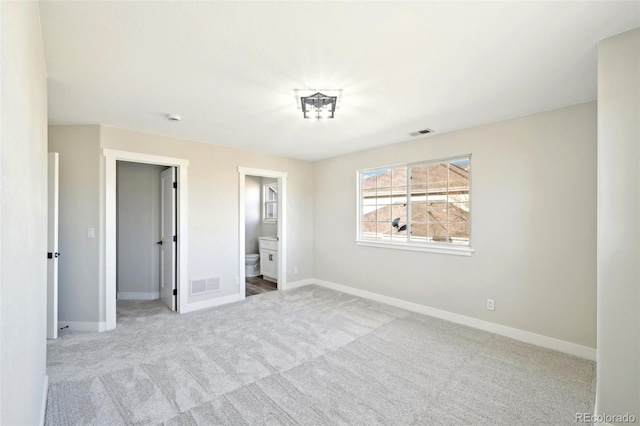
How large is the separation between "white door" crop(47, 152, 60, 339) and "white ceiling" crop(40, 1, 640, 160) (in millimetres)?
598

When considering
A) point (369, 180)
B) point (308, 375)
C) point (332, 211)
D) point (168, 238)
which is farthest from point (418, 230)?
point (168, 238)

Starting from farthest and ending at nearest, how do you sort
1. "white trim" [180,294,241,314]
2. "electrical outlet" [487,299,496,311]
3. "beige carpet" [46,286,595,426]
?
"white trim" [180,294,241,314] < "electrical outlet" [487,299,496,311] < "beige carpet" [46,286,595,426]

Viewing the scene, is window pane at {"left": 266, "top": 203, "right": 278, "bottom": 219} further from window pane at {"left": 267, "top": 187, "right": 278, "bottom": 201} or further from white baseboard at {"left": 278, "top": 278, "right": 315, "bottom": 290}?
white baseboard at {"left": 278, "top": 278, "right": 315, "bottom": 290}

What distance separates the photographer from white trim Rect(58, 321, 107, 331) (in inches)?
133

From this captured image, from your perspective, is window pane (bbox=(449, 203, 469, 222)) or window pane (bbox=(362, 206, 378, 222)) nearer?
window pane (bbox=(449, 203, 469, 222))

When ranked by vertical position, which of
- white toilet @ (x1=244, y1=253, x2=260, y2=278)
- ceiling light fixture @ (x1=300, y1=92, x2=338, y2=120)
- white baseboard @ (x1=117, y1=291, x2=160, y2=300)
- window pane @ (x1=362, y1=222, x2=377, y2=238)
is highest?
ceiling light fixture @ (x1=300, y1=92, x2=338, y2=120)

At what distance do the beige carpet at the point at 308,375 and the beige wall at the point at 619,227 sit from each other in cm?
49

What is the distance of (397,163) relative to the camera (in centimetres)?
432

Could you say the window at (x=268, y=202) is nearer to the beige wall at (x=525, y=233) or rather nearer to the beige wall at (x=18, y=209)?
the beige wall at (x=525, y=233)

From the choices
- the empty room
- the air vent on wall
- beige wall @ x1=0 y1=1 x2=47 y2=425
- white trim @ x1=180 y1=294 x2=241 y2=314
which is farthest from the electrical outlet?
beige wall @ x1=0 y1=1 x2=47 y2=425

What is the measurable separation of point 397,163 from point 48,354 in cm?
455

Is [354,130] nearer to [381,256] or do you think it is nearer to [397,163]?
[397,163]

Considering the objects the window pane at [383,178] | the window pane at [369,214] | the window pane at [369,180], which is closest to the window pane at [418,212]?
the window pane at [383,178]

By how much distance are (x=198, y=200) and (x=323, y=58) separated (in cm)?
298
